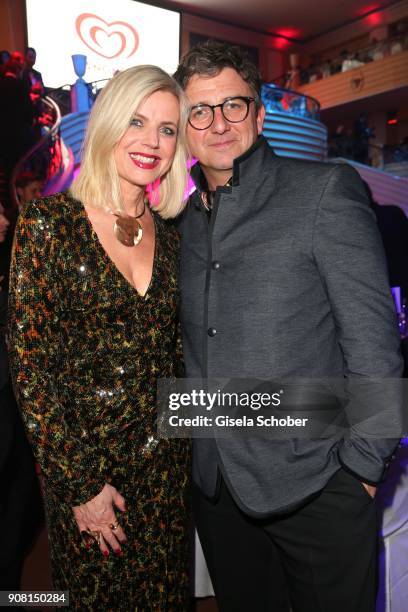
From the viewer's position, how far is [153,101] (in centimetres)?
172

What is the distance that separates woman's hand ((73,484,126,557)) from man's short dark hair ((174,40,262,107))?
4.51ft

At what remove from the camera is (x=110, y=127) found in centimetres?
169

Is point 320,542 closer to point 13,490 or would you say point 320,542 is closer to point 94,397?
point 94,397

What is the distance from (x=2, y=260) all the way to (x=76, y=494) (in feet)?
5.57

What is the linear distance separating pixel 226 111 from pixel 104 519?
1.35 m

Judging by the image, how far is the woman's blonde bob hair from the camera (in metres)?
1.68

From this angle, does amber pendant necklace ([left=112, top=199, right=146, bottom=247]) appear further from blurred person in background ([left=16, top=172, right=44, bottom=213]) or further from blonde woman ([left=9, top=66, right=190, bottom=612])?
blurred person in background ([left=16, top=172, right=44, bottom=213])

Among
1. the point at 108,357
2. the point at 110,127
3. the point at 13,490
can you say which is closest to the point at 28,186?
the point at 13,490

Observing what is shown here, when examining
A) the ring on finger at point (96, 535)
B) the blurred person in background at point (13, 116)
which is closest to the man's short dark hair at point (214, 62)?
the ring on finger at point (96, 535)

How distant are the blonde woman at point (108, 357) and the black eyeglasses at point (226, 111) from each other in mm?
56

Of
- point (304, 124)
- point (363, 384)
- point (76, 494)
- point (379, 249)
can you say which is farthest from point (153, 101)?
point (304, 124)

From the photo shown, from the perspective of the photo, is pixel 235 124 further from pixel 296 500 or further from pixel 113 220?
pixel 296 500

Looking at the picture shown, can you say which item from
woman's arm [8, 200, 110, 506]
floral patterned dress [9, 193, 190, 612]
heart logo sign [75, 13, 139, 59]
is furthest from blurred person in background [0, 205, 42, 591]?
heart logo sign [75, 13, 139, 59]

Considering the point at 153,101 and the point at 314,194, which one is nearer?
the point at 314,194
